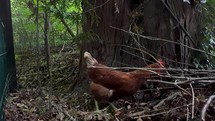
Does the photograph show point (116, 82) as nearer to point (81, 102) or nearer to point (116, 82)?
point (116, 82)

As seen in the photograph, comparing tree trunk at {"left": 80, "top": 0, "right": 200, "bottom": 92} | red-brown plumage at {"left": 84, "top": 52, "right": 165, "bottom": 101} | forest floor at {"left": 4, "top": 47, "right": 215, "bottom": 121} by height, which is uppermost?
tree trunk at {"left": 80, "top": 0, "right": 200, "bottom": 92}

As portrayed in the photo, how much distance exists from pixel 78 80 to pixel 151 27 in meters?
1.23

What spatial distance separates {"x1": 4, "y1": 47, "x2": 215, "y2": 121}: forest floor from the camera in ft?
11.1

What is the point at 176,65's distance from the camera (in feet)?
14.4

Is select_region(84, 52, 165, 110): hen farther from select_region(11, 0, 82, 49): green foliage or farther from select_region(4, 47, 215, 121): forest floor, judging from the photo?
select_region(11, 0, 82, 49): green foliage

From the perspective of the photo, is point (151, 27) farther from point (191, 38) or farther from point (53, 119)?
point (53, 119)

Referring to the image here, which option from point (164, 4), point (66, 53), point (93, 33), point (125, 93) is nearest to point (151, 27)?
point (164, 4)

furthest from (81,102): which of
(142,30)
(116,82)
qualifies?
(116,82)

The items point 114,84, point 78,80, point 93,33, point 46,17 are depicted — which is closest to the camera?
point 114,84

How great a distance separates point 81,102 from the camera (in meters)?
4.58

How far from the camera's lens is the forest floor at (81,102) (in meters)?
3.38

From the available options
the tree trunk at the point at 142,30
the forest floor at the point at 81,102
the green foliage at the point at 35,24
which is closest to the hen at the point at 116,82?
the forest floor at the point at 81,102

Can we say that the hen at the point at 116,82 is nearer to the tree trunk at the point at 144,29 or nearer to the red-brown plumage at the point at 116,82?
the red-brown plumage at the point at 116,82

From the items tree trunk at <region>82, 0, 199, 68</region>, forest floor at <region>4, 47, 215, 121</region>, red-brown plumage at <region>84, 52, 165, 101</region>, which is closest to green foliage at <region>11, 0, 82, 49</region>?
tree trunk at <region>82, 0, 199, 68</region>
